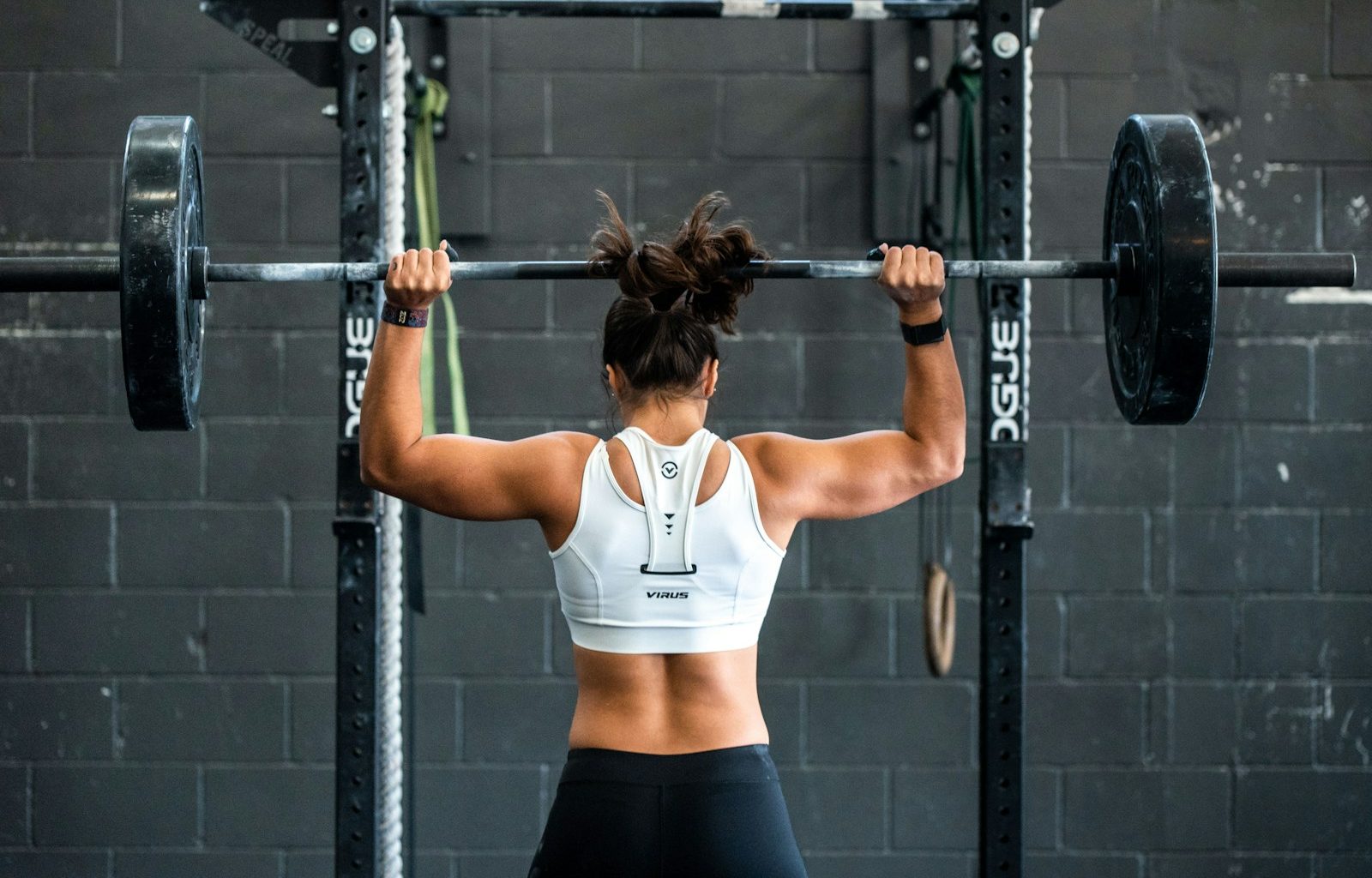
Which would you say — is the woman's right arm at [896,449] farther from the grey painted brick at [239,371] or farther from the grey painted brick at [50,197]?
the grey painted brick at [50,197]

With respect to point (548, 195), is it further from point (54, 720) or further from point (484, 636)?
point (54, 720)

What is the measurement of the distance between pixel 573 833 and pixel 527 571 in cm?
129

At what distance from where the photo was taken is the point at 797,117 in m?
2.82

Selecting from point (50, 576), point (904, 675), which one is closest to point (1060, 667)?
point (904, 675)

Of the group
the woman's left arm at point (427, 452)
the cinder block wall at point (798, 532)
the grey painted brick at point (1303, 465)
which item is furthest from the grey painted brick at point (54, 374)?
the grey painted brick at point (1303, 465)

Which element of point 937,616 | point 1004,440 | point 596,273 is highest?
point 596,273

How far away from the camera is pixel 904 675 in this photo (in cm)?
283

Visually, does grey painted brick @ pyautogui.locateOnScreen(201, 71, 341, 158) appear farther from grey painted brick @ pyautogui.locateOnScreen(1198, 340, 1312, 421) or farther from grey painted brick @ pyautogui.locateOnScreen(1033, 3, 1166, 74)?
grey painted brick @ pyautogui.locateOnScreen(1198, 340, 1312, 421)

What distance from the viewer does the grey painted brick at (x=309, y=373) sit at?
280 centimetres

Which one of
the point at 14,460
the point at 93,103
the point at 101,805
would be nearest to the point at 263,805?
the point at 101,805

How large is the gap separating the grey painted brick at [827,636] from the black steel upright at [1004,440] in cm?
78

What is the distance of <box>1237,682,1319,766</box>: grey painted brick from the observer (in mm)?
2828

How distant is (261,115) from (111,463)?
0.85 m

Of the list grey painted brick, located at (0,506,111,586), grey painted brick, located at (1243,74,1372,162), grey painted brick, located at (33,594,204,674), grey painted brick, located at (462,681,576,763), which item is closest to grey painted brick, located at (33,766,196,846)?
grey painted brick, located at (33,594,204,674)
